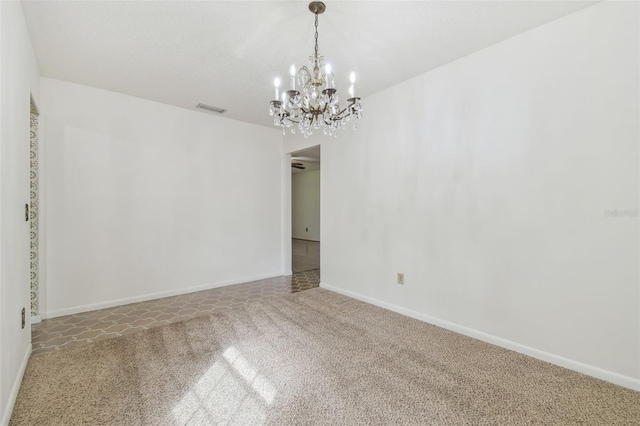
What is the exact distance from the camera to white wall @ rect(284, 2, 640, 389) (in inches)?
77.7

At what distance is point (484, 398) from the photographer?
1.81m

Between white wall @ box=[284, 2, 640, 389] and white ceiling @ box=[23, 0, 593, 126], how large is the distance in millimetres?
323

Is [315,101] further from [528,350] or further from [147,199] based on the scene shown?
[147,199]

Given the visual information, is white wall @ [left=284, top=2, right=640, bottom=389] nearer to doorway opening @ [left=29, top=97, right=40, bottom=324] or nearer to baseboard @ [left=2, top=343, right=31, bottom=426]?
baseboard @ [left=2, top=343, right=31, bottom=426]

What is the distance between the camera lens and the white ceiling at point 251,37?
2076 millimetres

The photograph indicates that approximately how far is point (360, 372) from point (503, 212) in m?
1.83

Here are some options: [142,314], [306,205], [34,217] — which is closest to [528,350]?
[142,314]

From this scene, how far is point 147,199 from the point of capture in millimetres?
3840

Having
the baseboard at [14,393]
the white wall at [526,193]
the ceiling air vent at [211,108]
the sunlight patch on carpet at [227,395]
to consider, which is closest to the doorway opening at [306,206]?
the ceiling air vent at [211,108]

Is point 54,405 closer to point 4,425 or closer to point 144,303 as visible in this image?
point 4,425

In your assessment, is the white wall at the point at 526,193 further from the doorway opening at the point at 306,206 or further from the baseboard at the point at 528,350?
the doorway opening at the point at 306,206

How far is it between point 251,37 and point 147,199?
2.63 m

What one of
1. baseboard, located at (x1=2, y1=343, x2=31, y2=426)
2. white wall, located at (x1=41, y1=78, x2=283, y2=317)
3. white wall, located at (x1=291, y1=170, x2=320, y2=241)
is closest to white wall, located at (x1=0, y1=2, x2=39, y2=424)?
baseboard, located at (x1=2, y1=343, x2=31, y2=426)

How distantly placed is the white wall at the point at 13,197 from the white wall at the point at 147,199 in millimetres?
1088
